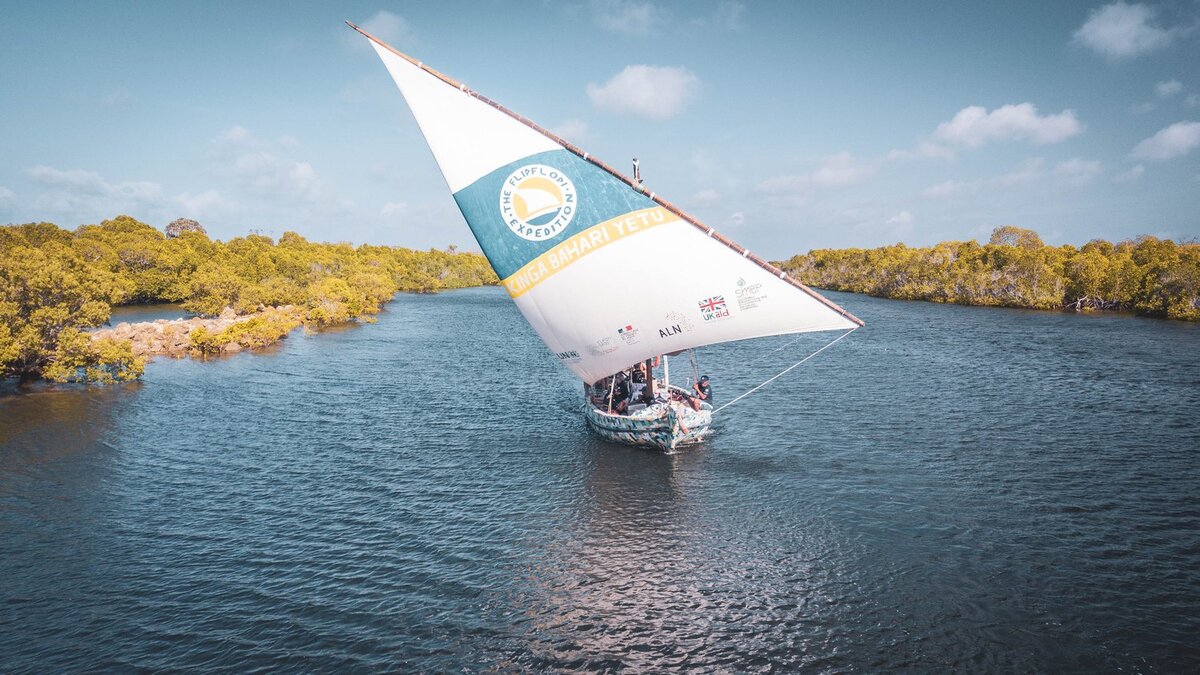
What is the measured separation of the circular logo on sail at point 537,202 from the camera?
93.8 feet

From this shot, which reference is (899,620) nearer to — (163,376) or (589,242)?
(589,242)

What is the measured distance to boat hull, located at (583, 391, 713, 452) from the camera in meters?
33.1

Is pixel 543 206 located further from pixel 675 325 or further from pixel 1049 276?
pixel 1049 276

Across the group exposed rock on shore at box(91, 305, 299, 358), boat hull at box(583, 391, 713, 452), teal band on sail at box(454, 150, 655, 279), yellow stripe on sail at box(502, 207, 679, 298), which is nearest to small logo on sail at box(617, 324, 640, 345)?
yellow stripe on sail at box(502, 207, 679, 298)

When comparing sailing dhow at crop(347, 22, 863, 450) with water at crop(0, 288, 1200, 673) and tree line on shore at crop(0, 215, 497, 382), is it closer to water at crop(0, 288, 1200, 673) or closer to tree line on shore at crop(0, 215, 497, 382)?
water at crop(0, 288, 1200, 673)

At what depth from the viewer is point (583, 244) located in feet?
94.8

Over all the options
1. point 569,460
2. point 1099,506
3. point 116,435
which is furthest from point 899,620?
point 116,435

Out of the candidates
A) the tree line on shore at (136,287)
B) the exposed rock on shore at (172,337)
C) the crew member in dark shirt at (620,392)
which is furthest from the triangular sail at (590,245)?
the exposed rock on shore at (172,337)

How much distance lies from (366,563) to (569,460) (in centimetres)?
1288

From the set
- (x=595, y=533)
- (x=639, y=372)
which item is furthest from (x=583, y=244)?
(x=595, y=533)

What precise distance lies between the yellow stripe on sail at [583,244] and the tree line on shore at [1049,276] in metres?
98.6

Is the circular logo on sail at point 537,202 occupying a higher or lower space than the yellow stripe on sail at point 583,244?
higher

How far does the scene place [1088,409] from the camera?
136 feet

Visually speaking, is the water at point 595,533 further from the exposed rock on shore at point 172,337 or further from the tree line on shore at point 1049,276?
the tree line on shore at point 1049,276
